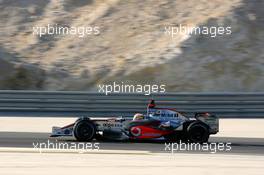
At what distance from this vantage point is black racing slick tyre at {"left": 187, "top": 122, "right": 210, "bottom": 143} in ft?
45.3

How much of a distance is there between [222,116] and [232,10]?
6671mm

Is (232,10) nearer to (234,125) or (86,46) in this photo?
(86,46)

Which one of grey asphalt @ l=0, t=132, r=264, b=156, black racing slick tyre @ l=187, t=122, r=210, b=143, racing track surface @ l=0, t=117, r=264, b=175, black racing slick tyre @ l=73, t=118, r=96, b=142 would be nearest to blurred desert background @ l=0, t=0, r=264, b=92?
racing track surface @ l=0, t=117, r=264, b=175

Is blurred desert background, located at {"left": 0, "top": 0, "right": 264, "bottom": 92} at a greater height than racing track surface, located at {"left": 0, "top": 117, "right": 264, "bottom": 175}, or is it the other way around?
blurred desert background, located at {"left": 0, "top": 0, "right": 264, "bottom": 92}

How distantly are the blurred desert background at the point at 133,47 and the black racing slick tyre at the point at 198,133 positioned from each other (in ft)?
26.1

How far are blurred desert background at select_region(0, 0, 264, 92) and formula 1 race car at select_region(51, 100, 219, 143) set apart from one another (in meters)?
7.81

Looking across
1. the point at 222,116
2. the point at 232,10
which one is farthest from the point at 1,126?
the point at 232,10

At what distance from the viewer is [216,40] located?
76.7ft

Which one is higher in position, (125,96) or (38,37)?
(38,37)

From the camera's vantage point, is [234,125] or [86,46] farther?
[86,46]

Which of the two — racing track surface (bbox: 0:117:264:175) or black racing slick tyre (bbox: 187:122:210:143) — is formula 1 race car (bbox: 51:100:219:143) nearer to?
black racing slick tyre (bbox: 187:122:210:143)

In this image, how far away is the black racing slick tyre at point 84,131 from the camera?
13.7 meters

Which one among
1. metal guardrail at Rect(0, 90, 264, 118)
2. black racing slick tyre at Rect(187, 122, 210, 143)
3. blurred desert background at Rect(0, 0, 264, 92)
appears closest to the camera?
black racing slick tyre at Rect(187, 122, 210, 143)

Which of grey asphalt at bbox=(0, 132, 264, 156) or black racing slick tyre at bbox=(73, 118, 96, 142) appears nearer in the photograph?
grey asphalt at bbox=(0, 132, 264, 156)
